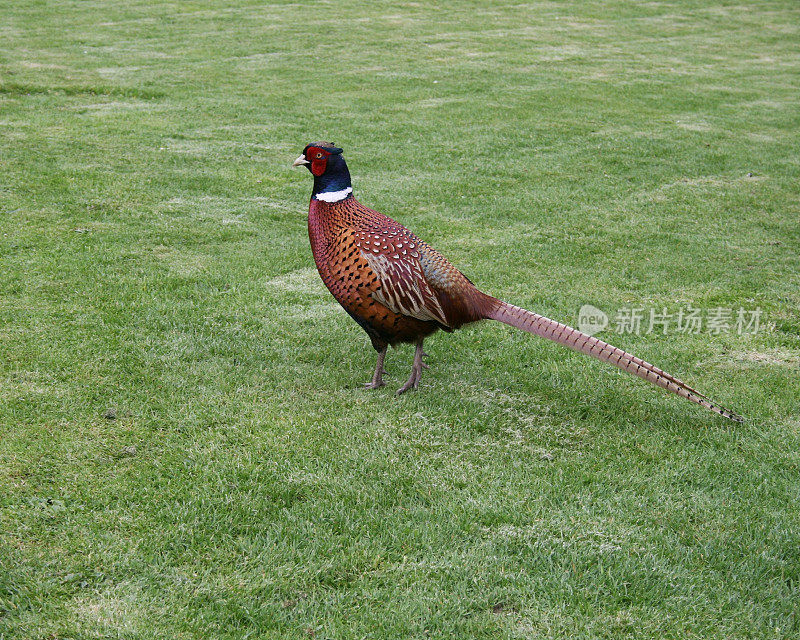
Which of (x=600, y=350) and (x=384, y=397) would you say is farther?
(x=384, y=397)

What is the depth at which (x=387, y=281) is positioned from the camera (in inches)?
196

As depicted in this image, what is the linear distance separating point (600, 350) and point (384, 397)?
1.36 m

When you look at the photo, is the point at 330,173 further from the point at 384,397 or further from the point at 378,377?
the point at 384,397

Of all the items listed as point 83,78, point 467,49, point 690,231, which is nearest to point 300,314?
point 690,231

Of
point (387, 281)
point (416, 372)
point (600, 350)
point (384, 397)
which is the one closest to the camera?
point (600, 350)

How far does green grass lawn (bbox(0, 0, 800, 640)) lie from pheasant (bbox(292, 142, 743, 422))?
0.45m

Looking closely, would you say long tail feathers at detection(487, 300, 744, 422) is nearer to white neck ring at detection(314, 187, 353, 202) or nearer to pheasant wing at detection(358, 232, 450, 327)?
pheasant wing at detection(358, 232, 450, 327)

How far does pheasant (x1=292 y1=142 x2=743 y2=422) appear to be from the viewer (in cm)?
498

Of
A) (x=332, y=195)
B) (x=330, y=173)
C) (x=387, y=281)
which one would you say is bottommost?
(x=387, y=281)

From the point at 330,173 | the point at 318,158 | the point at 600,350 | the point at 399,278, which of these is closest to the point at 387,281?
the point at 399,278

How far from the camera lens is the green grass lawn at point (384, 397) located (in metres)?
3.46

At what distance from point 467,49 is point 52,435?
622 inches

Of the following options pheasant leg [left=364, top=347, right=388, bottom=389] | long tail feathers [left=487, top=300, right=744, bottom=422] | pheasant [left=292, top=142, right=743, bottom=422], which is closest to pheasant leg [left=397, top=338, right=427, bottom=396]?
pheasant [left=292, top=142, right=743, bottom=422]

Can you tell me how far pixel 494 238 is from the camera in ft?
26.0
